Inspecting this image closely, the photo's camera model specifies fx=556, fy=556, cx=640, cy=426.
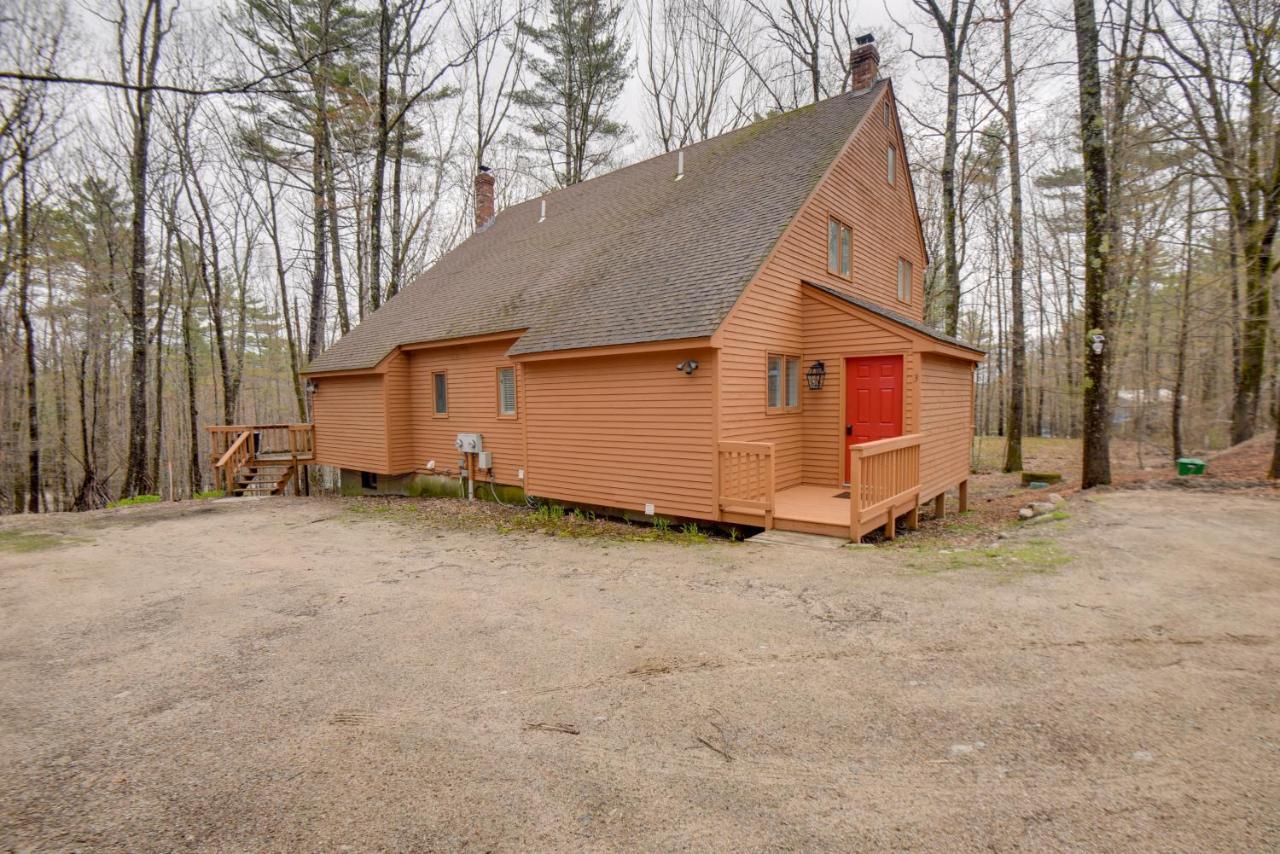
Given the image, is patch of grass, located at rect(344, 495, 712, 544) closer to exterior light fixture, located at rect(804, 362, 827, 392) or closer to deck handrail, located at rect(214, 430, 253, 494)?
exterior light fixture, located at rect(804, 362, 827, 392)

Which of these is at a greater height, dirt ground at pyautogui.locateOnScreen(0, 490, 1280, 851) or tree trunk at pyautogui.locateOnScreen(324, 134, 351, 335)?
tree trunk at pyautogui.locateOnScreen(324, 134, 351, 335)

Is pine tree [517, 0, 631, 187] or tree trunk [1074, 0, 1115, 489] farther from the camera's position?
pine tree [517, 0, 631, 187]

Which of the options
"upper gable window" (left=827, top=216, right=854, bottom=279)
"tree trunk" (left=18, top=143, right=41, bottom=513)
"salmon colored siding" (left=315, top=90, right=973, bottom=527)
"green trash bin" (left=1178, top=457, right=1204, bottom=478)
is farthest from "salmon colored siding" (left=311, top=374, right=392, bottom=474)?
"green trash bin" (left=1178, top=457, right=1204, bottom=478)

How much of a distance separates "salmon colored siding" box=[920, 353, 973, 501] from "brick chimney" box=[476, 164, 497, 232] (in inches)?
586

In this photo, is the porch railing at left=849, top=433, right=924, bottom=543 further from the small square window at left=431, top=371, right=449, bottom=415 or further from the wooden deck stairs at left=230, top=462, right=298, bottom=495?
the wooden deck stairs at left=230, top=462, right=298, bottom=495

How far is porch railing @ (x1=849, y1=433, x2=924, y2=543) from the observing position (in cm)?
669

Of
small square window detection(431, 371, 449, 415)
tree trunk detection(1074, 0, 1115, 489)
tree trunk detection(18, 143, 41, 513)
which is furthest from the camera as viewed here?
tree trunk detection(18, 143, 41, 513)

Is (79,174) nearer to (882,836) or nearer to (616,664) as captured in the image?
(616,664)

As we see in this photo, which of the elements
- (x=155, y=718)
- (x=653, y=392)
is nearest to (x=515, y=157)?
(x=653, y=392)

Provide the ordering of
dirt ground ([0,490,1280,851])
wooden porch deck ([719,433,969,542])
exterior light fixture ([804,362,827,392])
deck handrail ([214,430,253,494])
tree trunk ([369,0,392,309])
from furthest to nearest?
tree trunk ([369,0,392,309])
deck handrail ([214,430,253,494])
exterior light fixture ([804,362,827,392])
wooden porch deck ([719,433,969,542])
dirt ground ([0,490,1280,851])

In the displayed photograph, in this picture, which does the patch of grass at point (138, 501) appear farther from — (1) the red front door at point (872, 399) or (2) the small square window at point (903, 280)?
(2) the small square window at point (903, 280)

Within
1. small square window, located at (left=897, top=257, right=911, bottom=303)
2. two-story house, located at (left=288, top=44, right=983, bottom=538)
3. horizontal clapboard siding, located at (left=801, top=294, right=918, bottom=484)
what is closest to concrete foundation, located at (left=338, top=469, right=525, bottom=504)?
two-story house, located at (left=288, top=44, right=983, bottom=538)

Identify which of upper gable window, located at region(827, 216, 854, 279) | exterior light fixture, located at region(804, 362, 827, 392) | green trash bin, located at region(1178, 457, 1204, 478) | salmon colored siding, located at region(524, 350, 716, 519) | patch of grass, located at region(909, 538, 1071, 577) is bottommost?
patch of grass, located at region(909, 538, 1071, 577)

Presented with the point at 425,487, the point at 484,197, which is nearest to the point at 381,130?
the point at 484,197
